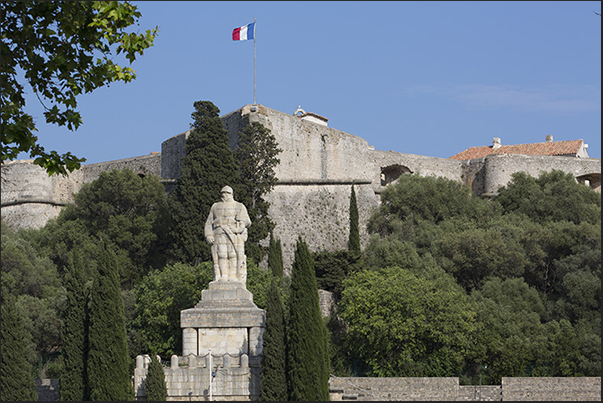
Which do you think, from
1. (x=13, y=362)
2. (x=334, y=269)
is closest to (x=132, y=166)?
(x=334, y=269)

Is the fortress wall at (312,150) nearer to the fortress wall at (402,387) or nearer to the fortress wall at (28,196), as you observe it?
the fortress wall at (28,196)

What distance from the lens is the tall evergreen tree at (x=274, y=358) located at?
22.7m

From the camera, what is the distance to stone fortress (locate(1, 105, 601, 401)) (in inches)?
925

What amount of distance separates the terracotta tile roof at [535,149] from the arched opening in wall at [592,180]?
4.36m

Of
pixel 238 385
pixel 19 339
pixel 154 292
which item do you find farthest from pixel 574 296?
pixel 19 339

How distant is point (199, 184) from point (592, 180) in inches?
1130

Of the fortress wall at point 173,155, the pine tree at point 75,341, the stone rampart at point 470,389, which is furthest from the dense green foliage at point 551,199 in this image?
the pine tree at point 75,341

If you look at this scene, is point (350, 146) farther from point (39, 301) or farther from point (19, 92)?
point (19, 92)

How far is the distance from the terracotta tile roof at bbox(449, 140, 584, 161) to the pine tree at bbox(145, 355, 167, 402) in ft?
143

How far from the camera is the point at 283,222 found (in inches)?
1889

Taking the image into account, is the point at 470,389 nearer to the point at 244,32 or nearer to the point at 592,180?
the point at 244,32

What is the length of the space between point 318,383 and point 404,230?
80.4 feet

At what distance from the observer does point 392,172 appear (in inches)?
2309

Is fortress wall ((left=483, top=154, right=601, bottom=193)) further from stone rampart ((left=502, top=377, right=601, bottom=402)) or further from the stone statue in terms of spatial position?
the stone statue
